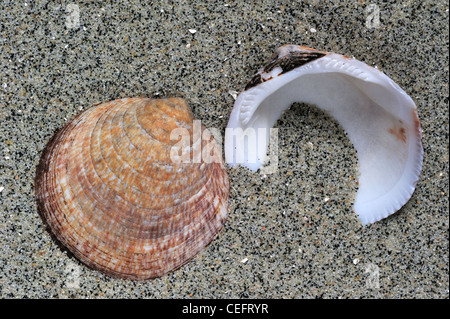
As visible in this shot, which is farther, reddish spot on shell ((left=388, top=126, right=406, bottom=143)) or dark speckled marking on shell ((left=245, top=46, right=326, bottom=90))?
reddish spot on shell ((left=388, top=126, right=406, bottom=143))

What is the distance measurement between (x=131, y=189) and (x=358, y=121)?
3.36 ft

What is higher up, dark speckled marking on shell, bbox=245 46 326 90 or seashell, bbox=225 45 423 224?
dark speckled marking on shell, bbox=245 46 326 90

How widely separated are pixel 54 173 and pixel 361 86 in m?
1.31

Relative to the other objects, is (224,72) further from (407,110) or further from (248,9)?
(407,110)

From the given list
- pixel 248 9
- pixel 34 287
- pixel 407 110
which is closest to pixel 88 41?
pixel 248 9

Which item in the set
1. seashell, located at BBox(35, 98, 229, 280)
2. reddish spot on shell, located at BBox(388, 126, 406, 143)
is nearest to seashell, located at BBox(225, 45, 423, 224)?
reddish spot on shell, located at BBox(388, 126, 406, 143)

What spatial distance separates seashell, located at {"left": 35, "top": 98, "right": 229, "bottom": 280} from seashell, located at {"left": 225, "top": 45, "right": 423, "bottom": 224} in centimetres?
18

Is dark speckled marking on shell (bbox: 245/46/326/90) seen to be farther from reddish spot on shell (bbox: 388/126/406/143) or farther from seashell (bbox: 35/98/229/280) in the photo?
reddish spot on shell (bbox: 388/126/406/143)

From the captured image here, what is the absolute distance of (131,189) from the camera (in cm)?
142

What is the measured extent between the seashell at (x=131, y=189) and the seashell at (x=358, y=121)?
18 centimetres

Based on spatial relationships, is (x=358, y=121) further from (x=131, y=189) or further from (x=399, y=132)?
(x=131, y=189)

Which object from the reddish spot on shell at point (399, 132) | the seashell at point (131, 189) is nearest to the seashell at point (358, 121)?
the reddish spot on shell at point (399, 132)

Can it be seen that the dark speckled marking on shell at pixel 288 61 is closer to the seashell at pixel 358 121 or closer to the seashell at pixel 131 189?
the seashell at pixel 358 121

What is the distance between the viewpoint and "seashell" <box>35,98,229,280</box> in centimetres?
139
